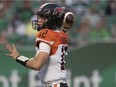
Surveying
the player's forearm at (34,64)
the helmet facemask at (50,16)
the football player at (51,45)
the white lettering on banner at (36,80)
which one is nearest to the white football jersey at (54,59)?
the football player at (51,45)

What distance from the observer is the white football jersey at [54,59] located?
19.0 feet

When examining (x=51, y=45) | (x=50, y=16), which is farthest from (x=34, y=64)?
(x=50, y=16)

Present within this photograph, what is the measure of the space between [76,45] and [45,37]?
543 centimetres

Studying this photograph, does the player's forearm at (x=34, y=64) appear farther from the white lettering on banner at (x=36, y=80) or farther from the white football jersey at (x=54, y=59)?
the white lettering on banner at (x=36, y=80)

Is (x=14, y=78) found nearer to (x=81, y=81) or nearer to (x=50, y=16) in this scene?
(x=81, y=81)

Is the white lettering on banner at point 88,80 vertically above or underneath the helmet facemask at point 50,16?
underneath

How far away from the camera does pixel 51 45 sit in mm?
5746

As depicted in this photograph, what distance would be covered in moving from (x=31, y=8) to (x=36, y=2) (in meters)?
0.19

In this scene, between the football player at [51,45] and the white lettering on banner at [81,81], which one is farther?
the white lettering on banner at [81,81]

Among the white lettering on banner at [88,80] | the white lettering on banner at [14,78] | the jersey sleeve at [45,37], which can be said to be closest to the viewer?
the jersey sleeve at [45,37]

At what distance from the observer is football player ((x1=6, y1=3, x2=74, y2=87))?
18.8 ft

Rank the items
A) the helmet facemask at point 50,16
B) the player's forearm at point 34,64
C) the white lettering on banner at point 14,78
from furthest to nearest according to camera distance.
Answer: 1. the white lettering on banner at point 14,78
2. the helmet facemask at point 50,16
3. the player's forearm at point 34,64

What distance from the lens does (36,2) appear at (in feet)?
39.0

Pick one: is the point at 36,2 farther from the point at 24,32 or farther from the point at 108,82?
the point at 108,82
